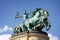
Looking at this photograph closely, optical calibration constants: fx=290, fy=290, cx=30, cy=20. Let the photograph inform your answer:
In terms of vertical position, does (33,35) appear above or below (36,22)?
below

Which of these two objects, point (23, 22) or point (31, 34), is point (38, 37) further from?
point (23, 22)

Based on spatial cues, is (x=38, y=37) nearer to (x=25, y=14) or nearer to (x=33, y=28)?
(x=33, y=28)

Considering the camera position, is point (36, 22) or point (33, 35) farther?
point (36, 22)

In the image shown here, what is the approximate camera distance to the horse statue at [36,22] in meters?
32.3

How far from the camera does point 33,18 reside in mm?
33062

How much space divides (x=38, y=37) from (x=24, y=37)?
1559mm

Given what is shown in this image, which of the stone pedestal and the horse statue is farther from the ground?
the horse statue

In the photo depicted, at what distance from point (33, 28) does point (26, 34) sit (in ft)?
4.01

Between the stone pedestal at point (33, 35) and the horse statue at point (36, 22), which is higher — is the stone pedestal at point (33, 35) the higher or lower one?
the lower one

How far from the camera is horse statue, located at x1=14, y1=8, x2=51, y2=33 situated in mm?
32312

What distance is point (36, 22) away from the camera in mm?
32594

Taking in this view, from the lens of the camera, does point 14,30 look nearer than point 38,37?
No

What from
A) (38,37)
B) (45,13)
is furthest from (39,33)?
(45,13)

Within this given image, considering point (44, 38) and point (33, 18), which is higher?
point (33, 18)
